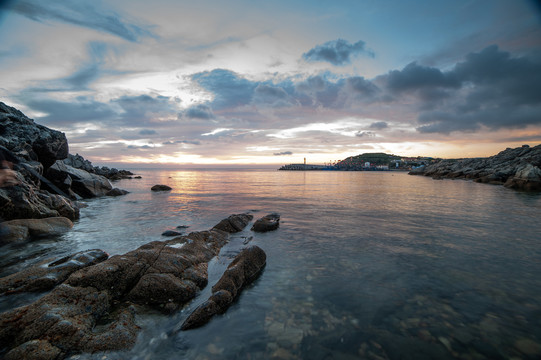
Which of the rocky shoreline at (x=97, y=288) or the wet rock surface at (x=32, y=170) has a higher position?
the wet rock surface at (x=32, y=170)

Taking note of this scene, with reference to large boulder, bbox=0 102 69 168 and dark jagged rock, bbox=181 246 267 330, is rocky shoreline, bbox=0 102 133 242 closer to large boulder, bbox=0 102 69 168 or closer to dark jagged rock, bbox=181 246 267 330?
large boulder, bbox=0 102 69 168

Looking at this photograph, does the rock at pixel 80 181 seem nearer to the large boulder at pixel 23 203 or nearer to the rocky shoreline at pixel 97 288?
the large boulder at pixel 23 203

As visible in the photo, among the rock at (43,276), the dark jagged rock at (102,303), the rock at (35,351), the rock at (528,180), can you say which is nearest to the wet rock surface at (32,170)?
the rock at (43,276)

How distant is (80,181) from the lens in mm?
26000

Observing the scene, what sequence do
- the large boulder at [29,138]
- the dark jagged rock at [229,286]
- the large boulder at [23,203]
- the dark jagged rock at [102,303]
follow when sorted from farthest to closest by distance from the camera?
the large boulder at [29,138], the large boulder at [23,203], the dark jagged rock at [229,286], the dark jagged rock at [102,303]

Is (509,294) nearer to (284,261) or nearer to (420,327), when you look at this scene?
(420,327)

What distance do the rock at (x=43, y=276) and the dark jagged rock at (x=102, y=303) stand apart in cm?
31

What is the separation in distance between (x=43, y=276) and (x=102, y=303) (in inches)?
103

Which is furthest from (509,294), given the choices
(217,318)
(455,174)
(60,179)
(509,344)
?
(455,174)

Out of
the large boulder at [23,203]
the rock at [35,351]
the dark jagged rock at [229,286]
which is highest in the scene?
the large boulder at [23,203]

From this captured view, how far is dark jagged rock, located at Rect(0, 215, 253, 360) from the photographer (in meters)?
4.13

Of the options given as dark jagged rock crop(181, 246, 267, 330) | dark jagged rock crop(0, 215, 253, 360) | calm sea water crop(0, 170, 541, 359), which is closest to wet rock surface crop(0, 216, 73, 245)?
calm sea water crop(0, 170, 541, 359)

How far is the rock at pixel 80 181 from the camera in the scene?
68.5ft

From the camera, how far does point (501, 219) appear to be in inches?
613
